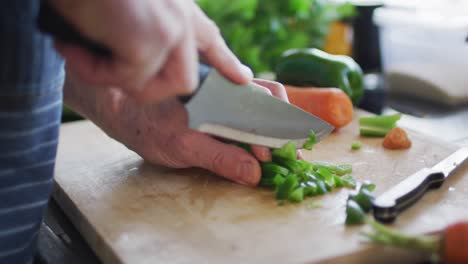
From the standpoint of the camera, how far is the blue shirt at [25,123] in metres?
0.91

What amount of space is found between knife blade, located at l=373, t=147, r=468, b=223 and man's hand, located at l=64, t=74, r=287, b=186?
0.28 metres

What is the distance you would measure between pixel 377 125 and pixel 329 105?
0.14 metres

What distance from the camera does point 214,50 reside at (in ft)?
3.63

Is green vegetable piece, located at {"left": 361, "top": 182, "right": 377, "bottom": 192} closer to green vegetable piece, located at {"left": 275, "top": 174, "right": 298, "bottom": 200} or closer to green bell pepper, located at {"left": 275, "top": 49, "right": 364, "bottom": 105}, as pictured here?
green vegetable piece, located at {"left": 275, "top": 174, "right": 298, "bottom": 200}

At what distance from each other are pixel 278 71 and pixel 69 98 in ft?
2.67

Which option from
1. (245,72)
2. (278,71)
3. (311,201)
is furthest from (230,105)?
(278,71)

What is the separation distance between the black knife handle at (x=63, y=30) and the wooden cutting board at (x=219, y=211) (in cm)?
37

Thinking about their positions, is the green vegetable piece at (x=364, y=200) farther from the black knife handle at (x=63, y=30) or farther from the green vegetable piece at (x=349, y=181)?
the black knife handle at (x=63, y=30)

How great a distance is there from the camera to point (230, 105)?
3.82 ft

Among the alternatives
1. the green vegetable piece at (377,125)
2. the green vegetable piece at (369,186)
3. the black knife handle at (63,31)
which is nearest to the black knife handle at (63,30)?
the black knife handle at (63,31)

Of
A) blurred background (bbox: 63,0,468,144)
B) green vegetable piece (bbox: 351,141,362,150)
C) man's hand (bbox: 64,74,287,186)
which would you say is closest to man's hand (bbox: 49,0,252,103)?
man's hand (bbox: 64,74,287,186)

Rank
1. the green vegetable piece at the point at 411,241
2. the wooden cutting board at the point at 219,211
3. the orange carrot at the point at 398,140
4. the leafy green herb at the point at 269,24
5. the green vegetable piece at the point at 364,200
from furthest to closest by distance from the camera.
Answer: the leafy green herb at the point at 269,24 < the orange carrot at the point at 398,140 < the green vegetable piece at the point at 364,200 < the wooden cutting board at the point at 219,211 < the green vegetable piece at the point at 411,241

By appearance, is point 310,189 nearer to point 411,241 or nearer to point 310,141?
point 310,141

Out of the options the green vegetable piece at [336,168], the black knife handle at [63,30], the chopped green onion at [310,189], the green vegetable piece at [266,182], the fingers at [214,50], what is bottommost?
the green vegetable piece at [266,182]
